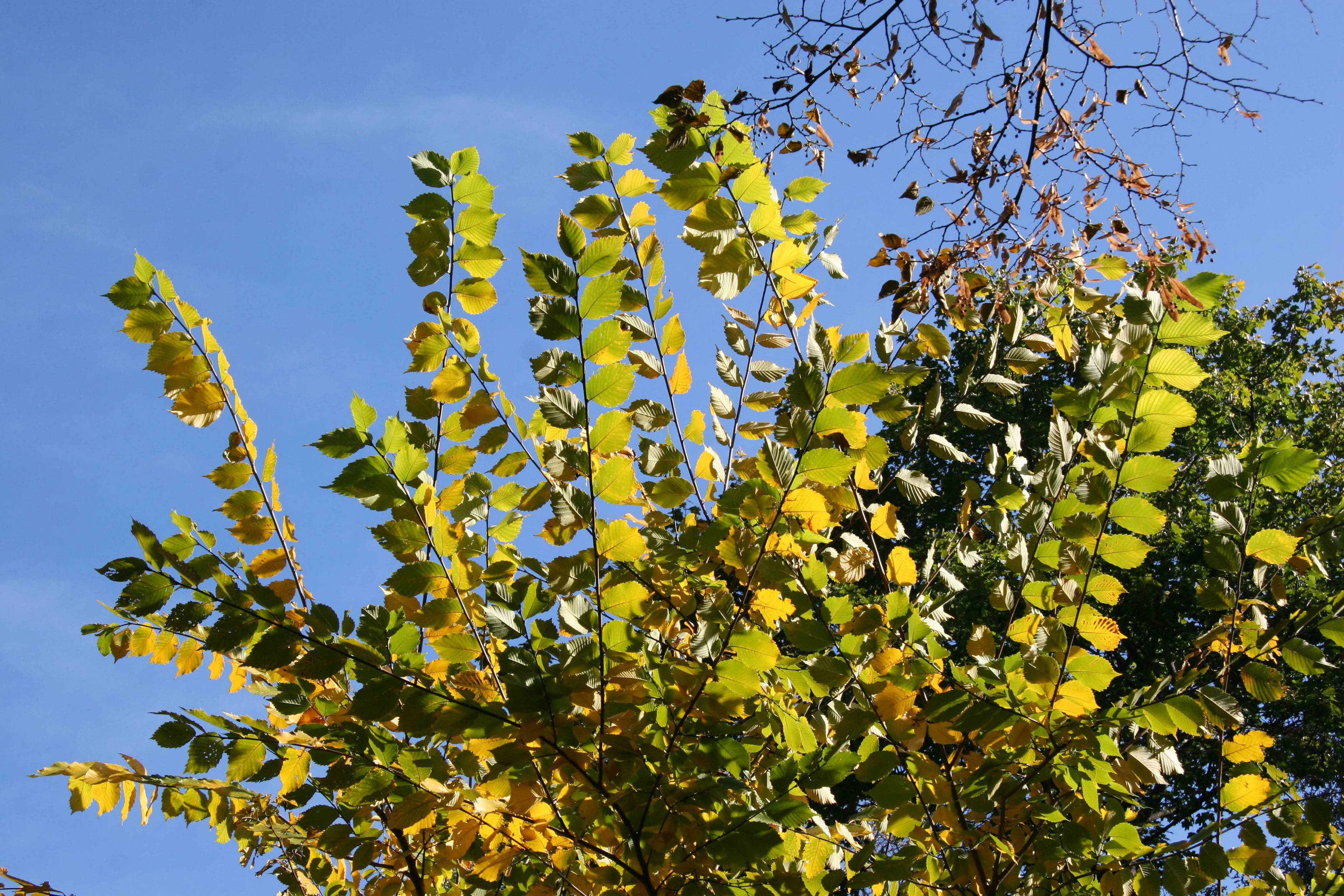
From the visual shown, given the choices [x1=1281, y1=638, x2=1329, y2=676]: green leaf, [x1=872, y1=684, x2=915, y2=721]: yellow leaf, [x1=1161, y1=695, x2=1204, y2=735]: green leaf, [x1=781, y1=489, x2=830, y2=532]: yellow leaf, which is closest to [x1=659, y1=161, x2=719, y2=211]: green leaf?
[x1=781, y1=489, x2=830, y2=532]: yellow leaf

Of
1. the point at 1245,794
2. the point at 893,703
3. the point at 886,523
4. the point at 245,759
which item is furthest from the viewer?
the point at 886,523

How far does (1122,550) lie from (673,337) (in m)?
1.01

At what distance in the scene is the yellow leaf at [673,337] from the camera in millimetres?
1880

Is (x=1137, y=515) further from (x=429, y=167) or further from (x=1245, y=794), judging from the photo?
(x=429, y=167)

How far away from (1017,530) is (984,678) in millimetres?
450

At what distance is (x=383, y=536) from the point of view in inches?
61.5

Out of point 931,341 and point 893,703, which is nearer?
point 893,703

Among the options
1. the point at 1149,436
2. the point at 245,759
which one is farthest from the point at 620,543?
the point at 1149,436

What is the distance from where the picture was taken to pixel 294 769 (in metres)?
1.70

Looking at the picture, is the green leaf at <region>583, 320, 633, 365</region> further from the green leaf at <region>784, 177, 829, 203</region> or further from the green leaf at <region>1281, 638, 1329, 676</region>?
the green leaf at <region>1281, 638, 1329, 676</region>

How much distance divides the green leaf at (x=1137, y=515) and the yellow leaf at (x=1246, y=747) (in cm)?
Answer: 59

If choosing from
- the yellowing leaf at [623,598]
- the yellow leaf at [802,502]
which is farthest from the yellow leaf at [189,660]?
the yellow leaf at [802,502]

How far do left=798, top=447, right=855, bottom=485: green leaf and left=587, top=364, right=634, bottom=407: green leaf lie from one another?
0.33 m

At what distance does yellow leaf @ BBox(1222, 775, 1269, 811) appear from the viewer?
1.86m
